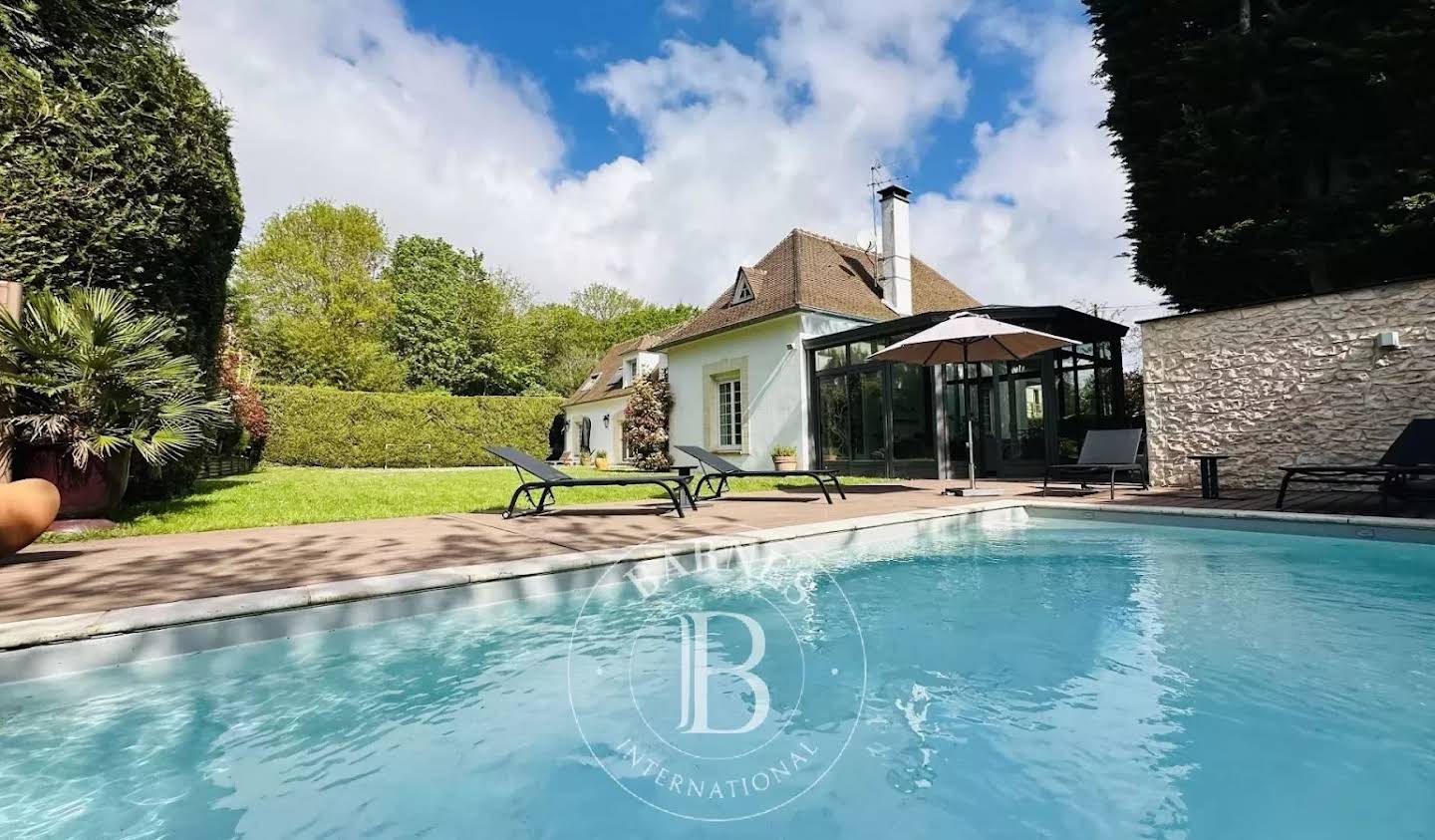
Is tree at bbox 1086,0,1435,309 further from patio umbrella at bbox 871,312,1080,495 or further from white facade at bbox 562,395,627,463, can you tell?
white facade at bbox 562,395,627,463

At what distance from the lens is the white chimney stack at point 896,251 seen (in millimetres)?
17500

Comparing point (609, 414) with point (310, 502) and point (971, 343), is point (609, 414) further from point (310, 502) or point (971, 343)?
point (971, 343)

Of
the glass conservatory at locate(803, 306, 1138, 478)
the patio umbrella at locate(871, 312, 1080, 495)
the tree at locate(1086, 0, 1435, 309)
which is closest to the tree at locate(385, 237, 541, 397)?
the glass conservatory at locate(803, 306, 1138, 478)

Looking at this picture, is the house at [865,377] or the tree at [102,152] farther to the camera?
the house at [865,377]

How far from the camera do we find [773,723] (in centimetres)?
265

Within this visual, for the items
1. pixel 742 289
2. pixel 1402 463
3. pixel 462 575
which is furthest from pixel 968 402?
pixel 462 575

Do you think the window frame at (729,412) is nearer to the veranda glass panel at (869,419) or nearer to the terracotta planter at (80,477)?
the veranda glass panel at (869,419)

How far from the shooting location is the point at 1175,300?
13.8 metres

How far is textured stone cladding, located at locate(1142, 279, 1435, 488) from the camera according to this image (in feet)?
25.7

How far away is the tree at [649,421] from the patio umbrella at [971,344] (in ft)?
35.7

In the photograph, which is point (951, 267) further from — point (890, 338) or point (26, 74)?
point (26, 74)

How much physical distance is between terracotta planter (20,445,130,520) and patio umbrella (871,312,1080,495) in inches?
393

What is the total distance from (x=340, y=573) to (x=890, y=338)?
41.4 feet

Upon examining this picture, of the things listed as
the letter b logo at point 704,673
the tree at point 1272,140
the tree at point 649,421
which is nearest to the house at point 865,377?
the tree at point 649,421
